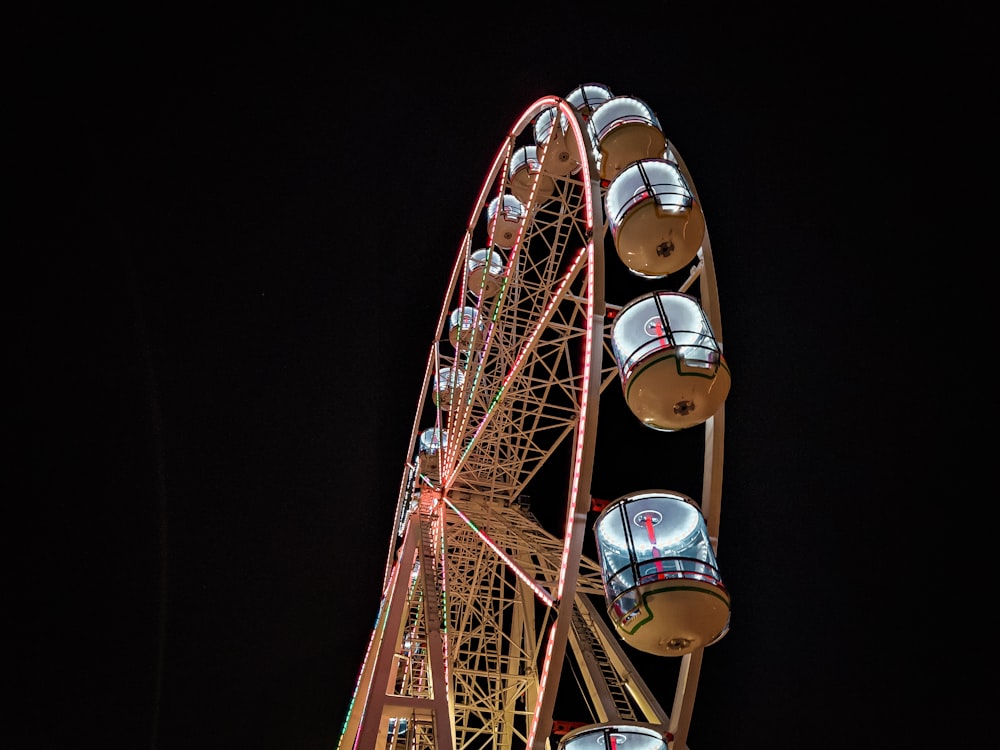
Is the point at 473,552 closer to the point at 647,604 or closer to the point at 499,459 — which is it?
the point at 499,459

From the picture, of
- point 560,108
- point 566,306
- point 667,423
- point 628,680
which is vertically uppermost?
point 566,306

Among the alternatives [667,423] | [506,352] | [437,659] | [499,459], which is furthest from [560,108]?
[437,659]

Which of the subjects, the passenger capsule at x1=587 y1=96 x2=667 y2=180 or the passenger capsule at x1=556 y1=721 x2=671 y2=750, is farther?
the passenger capsule at x1=587 y1=96 x2=667 y2=180

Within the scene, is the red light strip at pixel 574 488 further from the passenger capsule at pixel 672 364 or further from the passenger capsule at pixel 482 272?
the passenger capsule at pixel 482 272

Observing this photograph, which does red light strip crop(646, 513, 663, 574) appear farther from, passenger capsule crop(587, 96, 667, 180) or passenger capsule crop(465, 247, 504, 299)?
passenger capsule crop(465, 247, 504, 299)

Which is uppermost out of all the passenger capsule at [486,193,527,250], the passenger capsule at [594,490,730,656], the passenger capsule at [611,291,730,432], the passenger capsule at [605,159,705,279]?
the passenger capsule at [486,193,527,250]

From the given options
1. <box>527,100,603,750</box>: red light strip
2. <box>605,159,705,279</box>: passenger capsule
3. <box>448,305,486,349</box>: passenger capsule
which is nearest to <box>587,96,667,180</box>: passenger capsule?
<box>605,159,705,279</box>: passenger capsule

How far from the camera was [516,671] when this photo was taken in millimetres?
9359

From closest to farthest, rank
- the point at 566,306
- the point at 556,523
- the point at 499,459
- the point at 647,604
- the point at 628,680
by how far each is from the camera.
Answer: the point at 647,604 < the point at 628,680 < the point at 499,459 < the point at 566,306 < the point at 556,523

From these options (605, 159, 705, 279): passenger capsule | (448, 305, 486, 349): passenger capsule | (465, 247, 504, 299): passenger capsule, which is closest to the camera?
(605, 159, 705, 279): passenger capsule

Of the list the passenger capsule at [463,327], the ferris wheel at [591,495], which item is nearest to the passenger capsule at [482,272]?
the ferris wheel at [591,495]

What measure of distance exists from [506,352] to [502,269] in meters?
2.46

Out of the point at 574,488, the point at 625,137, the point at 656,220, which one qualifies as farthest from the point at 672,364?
the point at 625,137

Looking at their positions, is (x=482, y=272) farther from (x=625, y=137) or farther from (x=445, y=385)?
(x=625, y=137)
